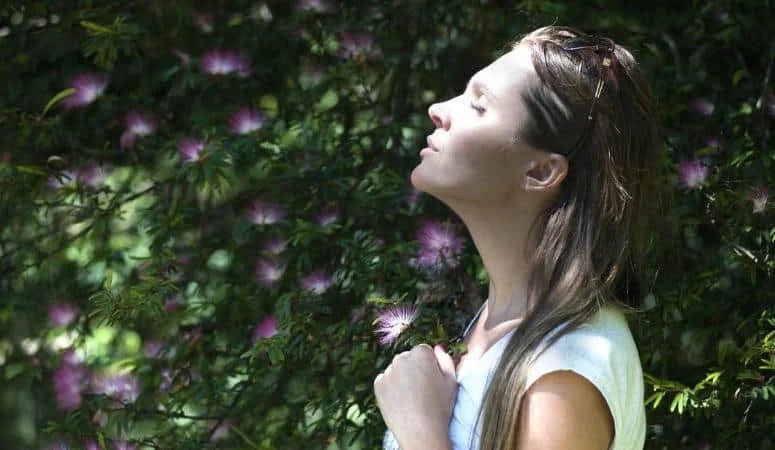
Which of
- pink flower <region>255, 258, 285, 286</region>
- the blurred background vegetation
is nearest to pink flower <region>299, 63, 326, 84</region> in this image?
the blurred background vegetation

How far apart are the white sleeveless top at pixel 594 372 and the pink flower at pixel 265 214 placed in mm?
1093

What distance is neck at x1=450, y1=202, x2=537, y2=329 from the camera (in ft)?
5.08

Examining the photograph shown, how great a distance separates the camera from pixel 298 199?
264cm

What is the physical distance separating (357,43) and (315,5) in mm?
153

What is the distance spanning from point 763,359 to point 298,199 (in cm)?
105

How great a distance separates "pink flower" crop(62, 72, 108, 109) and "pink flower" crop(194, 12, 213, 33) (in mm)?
276

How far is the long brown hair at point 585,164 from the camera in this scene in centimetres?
150

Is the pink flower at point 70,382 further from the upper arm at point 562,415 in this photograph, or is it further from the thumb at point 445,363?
the upper arm at point 562,415

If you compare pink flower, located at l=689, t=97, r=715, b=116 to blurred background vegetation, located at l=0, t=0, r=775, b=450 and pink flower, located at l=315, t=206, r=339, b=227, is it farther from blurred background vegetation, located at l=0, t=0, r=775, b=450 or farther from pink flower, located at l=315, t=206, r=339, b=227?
pink flower, located at l=315, t=206, r=339, b=227

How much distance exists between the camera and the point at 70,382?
2.77 m

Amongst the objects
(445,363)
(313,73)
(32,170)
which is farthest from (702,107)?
(32,170)

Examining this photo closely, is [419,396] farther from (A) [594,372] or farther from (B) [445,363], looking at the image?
(A) [594,372]

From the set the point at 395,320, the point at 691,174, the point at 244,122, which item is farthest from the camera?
the point at 244,122

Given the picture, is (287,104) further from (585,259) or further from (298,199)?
(585,259)
